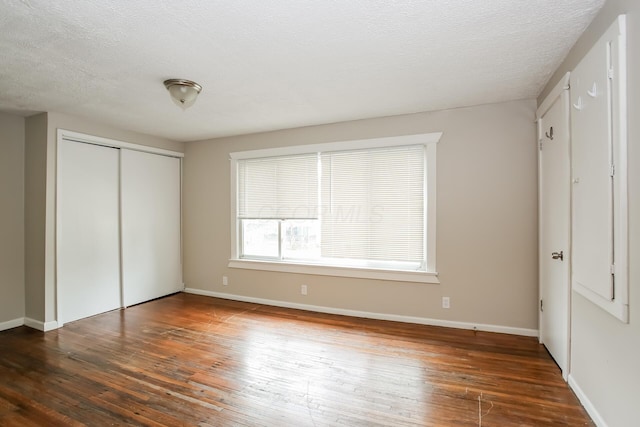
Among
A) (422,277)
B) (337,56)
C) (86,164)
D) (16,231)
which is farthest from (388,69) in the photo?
(16,231)

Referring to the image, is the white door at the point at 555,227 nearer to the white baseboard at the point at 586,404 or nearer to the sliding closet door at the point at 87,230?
the white baseboard at the point at 586,404

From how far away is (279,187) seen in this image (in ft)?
14.8

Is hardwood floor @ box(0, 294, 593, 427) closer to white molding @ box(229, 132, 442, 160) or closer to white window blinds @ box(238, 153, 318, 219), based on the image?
white window blinds @ box(238, 153, 318, 219)

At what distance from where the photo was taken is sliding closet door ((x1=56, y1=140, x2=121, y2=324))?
3791 millimetres

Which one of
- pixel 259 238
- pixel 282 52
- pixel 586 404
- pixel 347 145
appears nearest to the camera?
pixel 586 404

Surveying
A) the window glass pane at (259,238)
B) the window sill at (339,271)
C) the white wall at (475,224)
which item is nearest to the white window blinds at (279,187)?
the window glass pane at (259,238)

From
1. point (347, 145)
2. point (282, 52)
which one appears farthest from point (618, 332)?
point (347, 145)

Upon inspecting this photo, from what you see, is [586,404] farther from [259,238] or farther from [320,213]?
[259,238]

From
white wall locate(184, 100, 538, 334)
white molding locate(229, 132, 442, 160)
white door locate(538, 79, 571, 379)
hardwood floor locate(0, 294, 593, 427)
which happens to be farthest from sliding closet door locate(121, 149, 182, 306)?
white door locate(538, 79, 571, 379)

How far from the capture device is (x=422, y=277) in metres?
3.68

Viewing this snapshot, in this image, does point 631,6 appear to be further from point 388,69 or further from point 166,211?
point 166,211

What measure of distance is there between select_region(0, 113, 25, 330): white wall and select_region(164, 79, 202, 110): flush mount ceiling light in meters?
2.46

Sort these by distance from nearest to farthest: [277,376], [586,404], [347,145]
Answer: [586,404]
[277,376]
[347,145]

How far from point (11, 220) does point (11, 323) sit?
4.00ft
